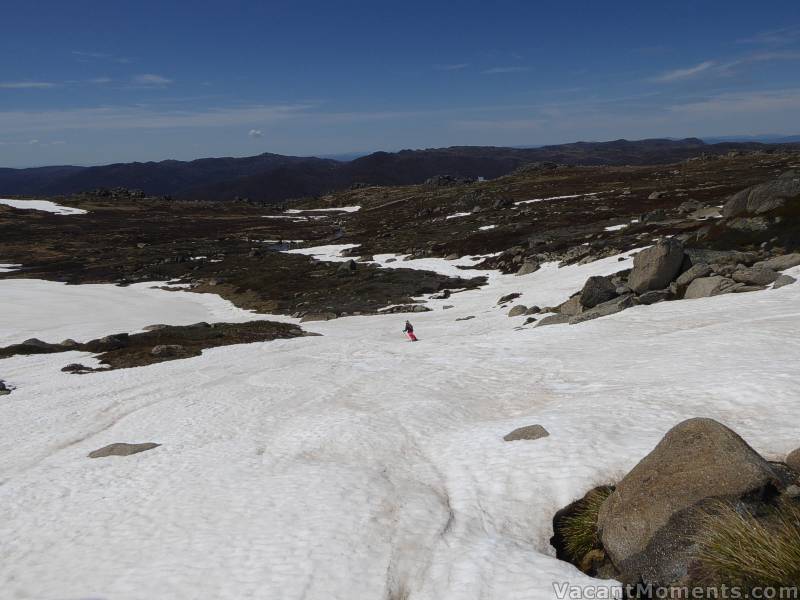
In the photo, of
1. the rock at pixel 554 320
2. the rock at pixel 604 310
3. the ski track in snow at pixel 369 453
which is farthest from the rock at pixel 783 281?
the rock at pixel 554 320

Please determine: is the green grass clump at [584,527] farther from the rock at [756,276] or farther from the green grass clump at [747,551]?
the rock at [756,276]

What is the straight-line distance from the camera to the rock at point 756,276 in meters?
30.7

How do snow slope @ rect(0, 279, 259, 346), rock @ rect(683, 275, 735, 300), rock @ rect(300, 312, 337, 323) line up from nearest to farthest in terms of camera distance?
rock @ rect(683, 275, 735, 300) → snow slope @ rect(0, 279, 259, 346) → rock @ rect(300, 312, 337, 323)

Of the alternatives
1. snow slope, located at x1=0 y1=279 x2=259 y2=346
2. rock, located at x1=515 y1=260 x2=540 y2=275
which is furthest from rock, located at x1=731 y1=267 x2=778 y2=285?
snow slope, located at x1=0 y1=279 x2=259 y2=346

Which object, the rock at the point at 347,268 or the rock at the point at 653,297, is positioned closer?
the rock at the point at 653,297

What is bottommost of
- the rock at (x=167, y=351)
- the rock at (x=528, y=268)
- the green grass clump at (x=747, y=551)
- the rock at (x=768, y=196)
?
the rock at (x=167, y=351)

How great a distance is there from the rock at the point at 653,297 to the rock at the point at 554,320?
4621 mm

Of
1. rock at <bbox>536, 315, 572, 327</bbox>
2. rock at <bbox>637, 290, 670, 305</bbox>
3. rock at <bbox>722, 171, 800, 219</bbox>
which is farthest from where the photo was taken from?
rock at <bbox>722, 171, 800, 219</bbox>

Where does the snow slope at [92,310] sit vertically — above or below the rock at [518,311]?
below

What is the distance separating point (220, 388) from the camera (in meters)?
26.2

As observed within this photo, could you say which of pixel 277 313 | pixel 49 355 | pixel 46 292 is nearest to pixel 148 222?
pixel 46 292

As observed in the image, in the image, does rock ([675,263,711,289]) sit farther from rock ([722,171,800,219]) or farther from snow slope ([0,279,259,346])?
snow slope ([0,279,259,346])

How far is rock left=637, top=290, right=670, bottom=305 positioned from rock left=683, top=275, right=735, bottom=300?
1.14m

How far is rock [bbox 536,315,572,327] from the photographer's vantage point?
111 ft
